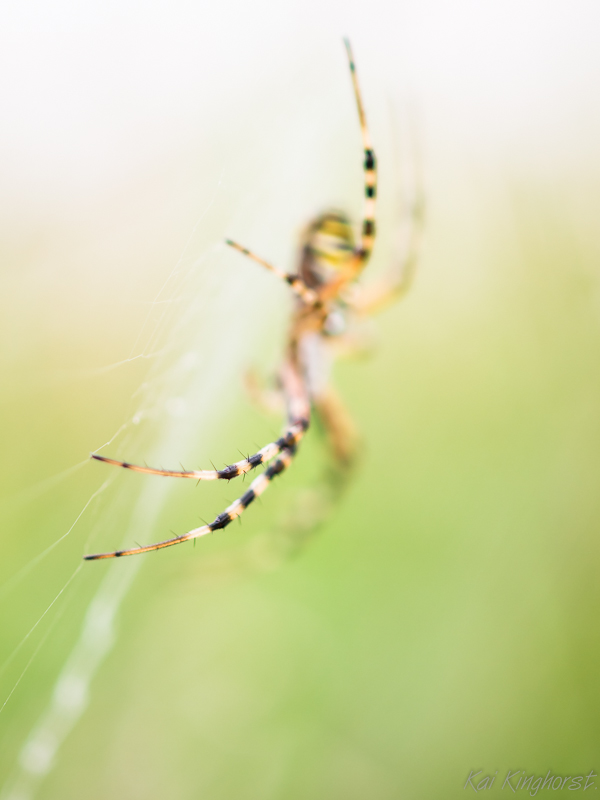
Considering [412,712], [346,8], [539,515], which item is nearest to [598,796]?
[412,712]

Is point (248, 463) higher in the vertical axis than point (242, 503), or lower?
higher

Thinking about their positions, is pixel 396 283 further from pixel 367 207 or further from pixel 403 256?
pixel 367 207

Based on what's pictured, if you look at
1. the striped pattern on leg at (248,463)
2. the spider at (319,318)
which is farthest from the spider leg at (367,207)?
the striped pattern on leg at (248,463)

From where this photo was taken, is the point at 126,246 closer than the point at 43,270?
No

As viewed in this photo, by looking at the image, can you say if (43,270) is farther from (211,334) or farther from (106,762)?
(106,762)

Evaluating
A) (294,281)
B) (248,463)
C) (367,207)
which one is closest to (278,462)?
(248,463)
